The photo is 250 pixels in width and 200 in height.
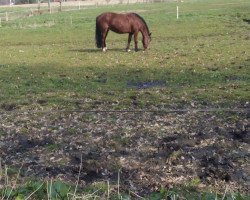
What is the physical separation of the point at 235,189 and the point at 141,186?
1.05 meters

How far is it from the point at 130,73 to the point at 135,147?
23.5ft

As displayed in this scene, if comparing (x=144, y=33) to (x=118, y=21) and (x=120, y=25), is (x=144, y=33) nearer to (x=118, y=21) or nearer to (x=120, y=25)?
(x=120, y=25)

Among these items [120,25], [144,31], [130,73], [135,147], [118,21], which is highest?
[118,21]

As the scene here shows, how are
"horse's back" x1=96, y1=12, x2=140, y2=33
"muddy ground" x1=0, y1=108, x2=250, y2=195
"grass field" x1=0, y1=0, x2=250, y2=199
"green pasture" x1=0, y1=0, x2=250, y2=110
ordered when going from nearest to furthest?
"muddy ground" x1=0, y1=108, x2=250, y2=195 < "grass field" x1=0, y1=0, x2=250, y2=199 < "green pasture" x1=0, y1=0, x2=250, y2=110 < "horse's back" x1=96, y1=12, x2=140, y2=33

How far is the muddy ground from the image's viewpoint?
7078 mm

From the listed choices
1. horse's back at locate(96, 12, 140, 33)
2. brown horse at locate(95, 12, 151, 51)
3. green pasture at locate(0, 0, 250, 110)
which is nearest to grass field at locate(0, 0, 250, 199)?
green pasture at locate(0, 0, 250, 110)

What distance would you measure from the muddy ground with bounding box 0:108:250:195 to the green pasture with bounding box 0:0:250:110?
3.78 ft

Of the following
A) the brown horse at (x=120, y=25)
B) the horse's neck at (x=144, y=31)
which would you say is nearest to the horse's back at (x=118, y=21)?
the brown horse at (x=120, y=25)

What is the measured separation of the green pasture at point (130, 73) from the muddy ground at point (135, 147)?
1153 millimetres

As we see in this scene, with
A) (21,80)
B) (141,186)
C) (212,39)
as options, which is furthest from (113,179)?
(212,39)

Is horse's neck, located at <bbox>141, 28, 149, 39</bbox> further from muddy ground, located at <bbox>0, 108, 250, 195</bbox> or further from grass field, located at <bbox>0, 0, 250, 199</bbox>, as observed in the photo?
muddy ground, located at <bbox>0, 108, 250, 195</bbox>

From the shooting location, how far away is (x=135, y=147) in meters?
8.16

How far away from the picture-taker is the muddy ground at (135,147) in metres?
7.08

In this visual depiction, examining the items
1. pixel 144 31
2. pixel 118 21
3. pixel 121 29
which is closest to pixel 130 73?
pixel 144 31
